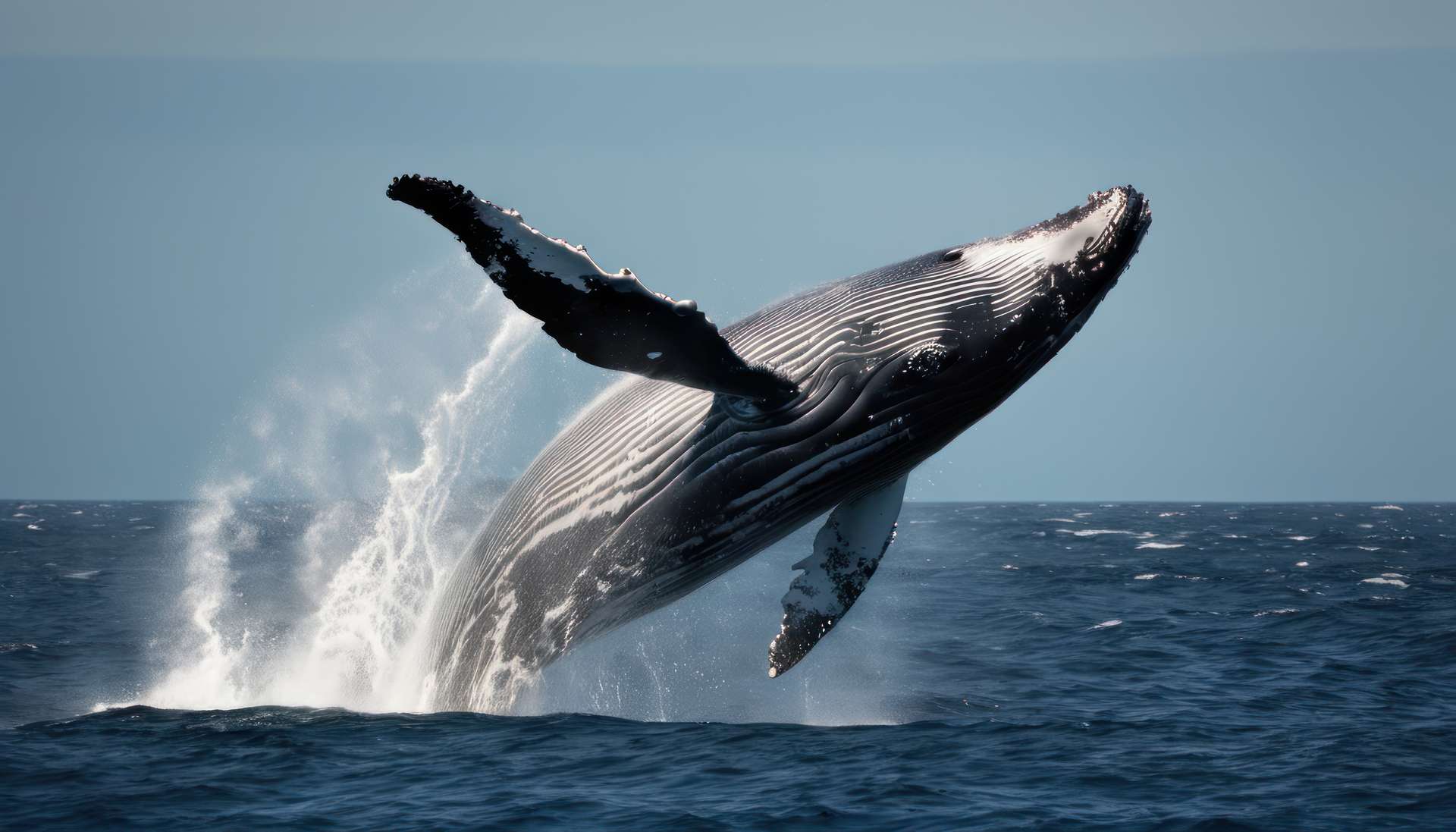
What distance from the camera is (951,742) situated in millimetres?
11070

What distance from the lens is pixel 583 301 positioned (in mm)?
6582

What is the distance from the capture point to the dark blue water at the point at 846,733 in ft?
28.7

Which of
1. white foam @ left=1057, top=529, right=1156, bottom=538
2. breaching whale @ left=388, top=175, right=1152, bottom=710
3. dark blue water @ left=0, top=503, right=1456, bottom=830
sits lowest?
dark blue water @ left=0, top=503, right=1456, bottom=830

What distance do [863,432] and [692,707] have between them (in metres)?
6.29

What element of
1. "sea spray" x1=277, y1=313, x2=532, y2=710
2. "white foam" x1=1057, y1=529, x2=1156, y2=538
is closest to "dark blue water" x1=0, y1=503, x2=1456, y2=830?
"sea spray" x1=277, y1=313, x2=532, y2=710

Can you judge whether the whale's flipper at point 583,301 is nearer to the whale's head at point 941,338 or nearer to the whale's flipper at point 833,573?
the whale's head at point 941,338

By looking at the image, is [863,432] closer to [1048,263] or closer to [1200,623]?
[1048,263]

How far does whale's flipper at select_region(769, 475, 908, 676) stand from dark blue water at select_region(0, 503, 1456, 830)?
1156 mm

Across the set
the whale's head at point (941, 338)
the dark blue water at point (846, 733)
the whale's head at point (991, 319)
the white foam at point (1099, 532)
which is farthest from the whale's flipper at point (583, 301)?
the white foam at point (1099, 532)

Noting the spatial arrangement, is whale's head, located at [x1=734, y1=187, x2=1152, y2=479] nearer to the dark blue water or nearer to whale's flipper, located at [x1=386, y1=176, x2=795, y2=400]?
whale's flipper, located at [x1=386, y1=176, x2=795, y2=400]

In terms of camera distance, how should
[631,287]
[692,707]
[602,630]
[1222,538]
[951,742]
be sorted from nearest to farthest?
[631,287] → [602,630] → [951,742] → [692,707] → [1222,538]

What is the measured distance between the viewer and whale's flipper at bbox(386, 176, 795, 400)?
6.34m

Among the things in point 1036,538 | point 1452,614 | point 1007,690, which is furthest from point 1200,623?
point 1036,538

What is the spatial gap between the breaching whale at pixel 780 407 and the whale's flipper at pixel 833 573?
0.16m
